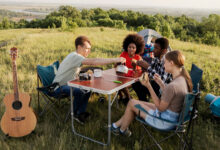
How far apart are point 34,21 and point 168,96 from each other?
183ft

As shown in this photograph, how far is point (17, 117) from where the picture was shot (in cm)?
292

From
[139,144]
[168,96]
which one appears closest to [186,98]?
[168,96]

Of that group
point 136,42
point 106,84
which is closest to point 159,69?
point 136,42

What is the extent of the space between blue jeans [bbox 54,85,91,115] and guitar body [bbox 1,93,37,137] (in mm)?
599

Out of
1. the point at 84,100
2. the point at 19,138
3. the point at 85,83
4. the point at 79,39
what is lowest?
the point at 19,138

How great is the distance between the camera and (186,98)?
2.07 m

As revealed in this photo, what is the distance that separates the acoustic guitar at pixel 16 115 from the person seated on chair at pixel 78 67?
61 centimetres

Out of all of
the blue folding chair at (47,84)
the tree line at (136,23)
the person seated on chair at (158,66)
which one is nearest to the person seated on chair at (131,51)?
the person seated on chair at (158,66)

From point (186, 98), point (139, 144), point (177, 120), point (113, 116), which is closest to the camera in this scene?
point (186, 98)

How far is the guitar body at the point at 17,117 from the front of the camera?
291 centimetres

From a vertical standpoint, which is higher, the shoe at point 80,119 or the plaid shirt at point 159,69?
the plaid shirt at point 159,69

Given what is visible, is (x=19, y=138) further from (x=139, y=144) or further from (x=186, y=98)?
(x=186, y=98)

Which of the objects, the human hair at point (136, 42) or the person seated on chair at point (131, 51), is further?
the human hair at point (136, 42)

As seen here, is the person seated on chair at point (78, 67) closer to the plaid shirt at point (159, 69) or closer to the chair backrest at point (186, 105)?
the plaid shirt at point (159, 69)
